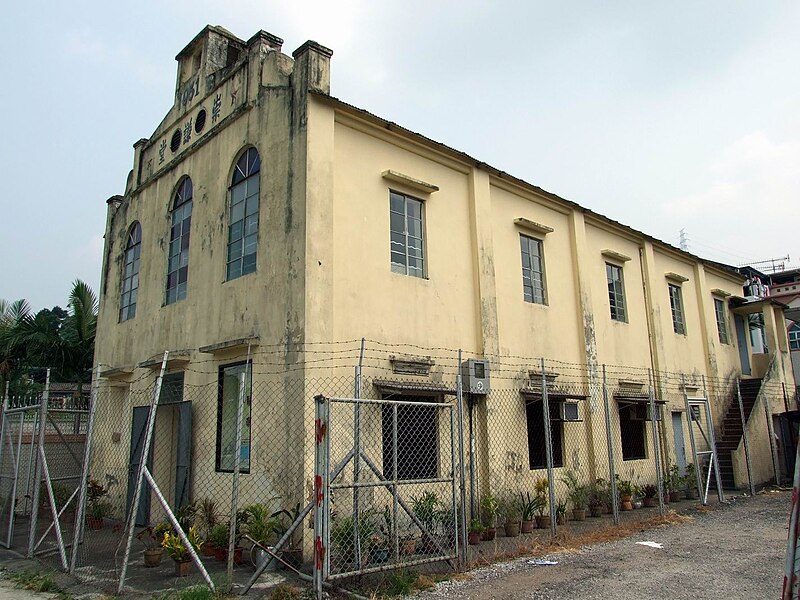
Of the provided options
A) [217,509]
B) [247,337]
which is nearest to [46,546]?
[217,509]

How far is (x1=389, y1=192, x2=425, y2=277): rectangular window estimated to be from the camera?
10.8 meters

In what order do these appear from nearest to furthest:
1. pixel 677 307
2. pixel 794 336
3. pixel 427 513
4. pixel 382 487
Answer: pixel 427 513 → pixel 382 487 → pixel 677 307 → pixel 794 336

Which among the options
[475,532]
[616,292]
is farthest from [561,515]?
[616,292]

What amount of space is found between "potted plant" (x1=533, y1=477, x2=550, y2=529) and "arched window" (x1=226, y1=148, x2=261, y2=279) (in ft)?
21.5

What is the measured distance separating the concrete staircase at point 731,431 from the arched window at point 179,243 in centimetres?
1415

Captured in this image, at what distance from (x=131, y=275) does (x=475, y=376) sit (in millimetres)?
8609

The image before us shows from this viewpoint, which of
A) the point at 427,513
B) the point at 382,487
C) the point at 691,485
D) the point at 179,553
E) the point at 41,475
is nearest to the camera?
the point at 179,553

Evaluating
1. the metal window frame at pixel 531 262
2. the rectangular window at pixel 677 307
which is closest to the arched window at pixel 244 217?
the metal window frame at pixel 531 262

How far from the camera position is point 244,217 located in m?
10.9

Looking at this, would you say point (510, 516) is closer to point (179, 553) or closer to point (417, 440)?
point (417, 440)

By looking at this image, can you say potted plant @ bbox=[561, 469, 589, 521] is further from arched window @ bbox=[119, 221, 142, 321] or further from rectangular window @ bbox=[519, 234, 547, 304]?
arched window @ bbox=[119, 221, 142, 321]

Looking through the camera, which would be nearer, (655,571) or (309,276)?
(655,571)

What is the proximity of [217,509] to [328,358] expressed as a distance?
3.24 meters

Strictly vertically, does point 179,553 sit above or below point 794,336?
below
